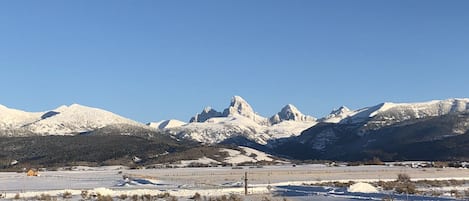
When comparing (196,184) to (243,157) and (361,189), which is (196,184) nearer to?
Result: (361,189)

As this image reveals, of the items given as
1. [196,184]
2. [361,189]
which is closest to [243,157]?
[196,184]

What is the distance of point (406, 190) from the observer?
43.4 metres

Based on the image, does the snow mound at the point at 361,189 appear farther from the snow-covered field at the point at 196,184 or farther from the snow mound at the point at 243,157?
the snow mound at the point at 243,157

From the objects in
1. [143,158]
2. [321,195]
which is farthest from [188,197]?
[143,158]

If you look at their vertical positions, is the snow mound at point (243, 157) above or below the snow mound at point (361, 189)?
above

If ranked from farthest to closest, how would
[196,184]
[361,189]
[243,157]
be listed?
[243,157] → [196,184] → [361,189]

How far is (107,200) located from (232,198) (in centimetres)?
648

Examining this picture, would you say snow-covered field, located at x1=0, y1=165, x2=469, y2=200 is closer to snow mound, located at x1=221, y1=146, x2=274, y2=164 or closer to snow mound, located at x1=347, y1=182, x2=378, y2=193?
snow mound, located at x1=347, y1=182, x2=378, y2=193

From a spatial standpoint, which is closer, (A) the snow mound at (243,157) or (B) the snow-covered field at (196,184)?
(B) the snow-covered field at (196,184)

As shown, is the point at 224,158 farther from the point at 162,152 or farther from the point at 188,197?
the point at 188,197

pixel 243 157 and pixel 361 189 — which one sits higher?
pixel 243 157

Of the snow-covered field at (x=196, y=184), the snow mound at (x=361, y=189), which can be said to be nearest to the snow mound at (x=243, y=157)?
the snow-covered field at (x=196, y=184)

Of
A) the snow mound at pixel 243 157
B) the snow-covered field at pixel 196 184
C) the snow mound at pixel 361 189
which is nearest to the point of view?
the snow mound at pixel 361 189

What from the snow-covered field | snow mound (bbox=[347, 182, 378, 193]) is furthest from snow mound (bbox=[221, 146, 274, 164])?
snow mound (bbox=[347, 182, 378, 193])
